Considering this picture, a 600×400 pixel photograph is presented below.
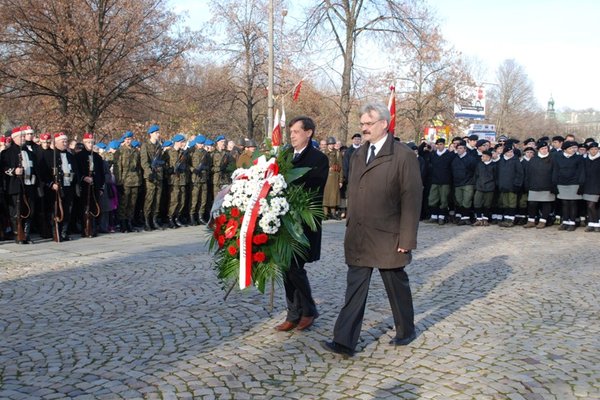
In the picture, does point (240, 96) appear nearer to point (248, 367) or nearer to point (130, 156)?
point (130, 156)

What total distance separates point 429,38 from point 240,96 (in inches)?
464

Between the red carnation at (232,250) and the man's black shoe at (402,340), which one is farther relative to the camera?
the red carnation at (232,250)

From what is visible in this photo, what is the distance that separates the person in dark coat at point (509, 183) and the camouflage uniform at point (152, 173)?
28.4 ft

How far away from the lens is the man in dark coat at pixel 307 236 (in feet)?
19.2

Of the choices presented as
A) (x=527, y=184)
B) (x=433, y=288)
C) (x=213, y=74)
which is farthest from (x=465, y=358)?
(x=213, y=74)

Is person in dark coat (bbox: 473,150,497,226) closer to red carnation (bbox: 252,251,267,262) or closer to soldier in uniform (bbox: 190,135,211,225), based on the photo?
soldier in uniform (bbox: 190,135,211,225)

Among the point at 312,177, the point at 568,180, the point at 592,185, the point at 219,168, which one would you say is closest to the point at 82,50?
the point at 219,168

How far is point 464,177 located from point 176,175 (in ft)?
24.7

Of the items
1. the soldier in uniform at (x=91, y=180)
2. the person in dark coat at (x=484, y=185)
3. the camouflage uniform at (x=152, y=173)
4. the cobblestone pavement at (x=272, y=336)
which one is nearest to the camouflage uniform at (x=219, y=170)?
the camouflage uniform at (x=152, y=173)

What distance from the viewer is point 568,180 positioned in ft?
48.4

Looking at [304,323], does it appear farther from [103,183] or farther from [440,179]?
[440,179]

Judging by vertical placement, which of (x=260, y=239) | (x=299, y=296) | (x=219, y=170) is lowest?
(x=299, y=296)

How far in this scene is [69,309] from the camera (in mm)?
6688

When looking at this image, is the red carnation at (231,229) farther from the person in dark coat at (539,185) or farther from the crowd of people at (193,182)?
the person in dark coat at (539,185)
